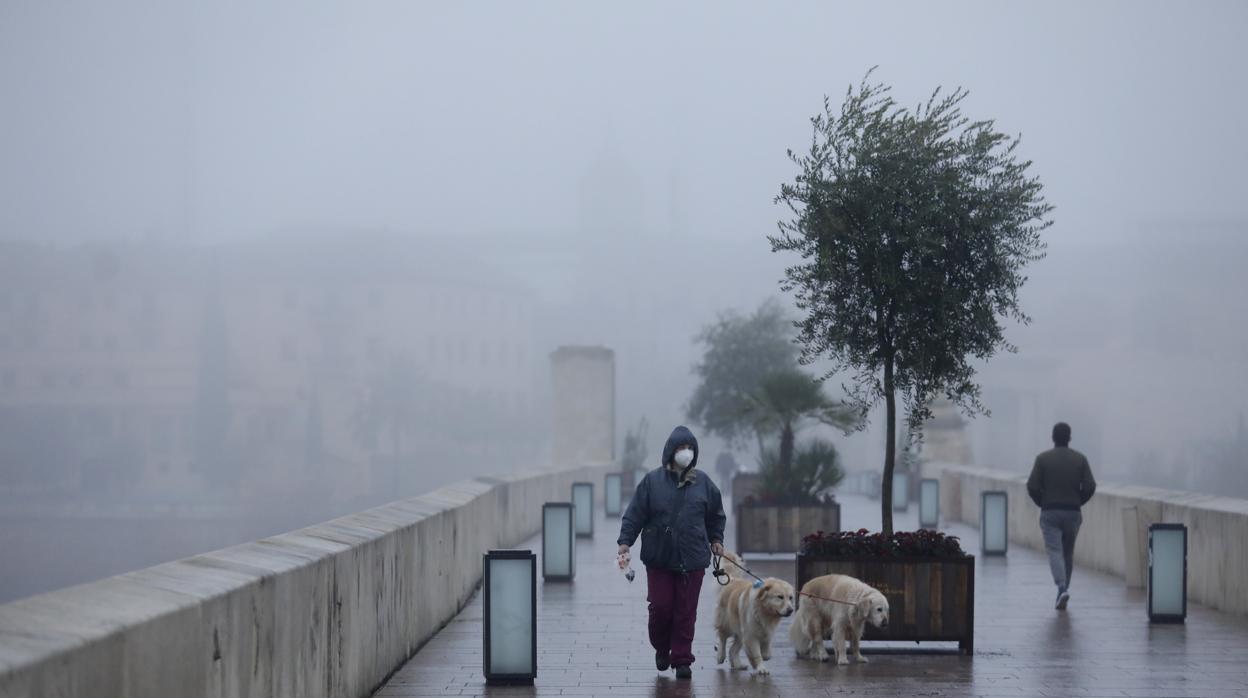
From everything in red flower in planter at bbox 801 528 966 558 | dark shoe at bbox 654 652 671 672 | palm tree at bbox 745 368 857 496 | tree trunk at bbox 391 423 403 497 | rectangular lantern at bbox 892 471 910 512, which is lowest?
tree trunk at bbox 391 423 403 497

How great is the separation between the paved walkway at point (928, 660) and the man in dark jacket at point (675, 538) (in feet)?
1.02

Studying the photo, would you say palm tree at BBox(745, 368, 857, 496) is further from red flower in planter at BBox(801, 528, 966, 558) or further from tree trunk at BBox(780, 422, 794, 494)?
red flower in planter at BBox(801, 528, 966, 558)

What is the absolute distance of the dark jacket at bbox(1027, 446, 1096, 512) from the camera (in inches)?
524

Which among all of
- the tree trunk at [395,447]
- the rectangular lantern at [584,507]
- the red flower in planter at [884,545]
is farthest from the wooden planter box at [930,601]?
the tree trunk at [395,447]

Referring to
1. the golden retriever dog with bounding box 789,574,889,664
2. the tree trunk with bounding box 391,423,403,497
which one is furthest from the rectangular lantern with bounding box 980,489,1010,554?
the tree trunk with bounding box 391,423,403,497

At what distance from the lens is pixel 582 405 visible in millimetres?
42094

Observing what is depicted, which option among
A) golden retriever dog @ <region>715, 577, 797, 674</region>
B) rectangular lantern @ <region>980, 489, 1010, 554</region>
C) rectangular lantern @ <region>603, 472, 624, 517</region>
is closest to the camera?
golden retriever dog @ <region>715, 577, 797, 674</region>

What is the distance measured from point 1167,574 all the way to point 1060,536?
3.80 feet

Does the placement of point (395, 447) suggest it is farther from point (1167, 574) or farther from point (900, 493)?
point (1167, 574)

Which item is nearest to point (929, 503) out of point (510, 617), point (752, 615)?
point (752, 615)

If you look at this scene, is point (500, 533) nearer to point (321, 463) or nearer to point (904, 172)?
point (904, 172)

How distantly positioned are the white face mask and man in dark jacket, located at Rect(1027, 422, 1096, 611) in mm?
5192

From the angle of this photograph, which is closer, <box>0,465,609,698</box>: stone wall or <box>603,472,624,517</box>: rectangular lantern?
<box>0,465,609,698</box>: stone wall

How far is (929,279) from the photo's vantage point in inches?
457
